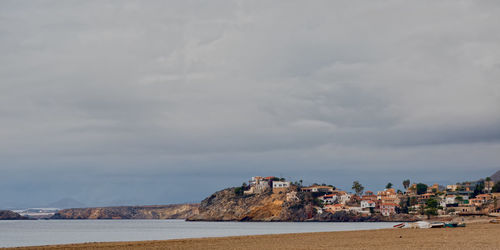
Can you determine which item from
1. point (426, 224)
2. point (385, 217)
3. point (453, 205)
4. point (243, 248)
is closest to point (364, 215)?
point (385, 217)

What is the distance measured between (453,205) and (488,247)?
17438 cm

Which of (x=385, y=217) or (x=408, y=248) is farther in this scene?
(x=385, y=217)

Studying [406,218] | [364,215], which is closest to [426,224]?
[406,218]

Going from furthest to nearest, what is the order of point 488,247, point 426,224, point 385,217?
point 385,217
point 426,224
point 488,247

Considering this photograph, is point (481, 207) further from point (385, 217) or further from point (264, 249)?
point (264, 249)

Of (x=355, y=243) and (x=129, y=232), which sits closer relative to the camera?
(x=355, y=243)

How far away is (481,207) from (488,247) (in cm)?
15807

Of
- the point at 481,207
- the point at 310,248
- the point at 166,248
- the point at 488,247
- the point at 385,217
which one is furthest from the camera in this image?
the point at 385,217

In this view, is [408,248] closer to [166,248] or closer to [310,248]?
[310,248]

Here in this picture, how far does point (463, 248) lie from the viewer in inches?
1314

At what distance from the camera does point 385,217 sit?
618ft

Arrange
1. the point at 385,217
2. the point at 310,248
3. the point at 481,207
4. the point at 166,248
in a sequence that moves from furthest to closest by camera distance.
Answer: the point at 385,217, the point at 481,207, the point at 166,248, the point at 310,248

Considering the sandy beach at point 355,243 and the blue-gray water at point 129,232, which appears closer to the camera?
the sandy beach at point 355,243

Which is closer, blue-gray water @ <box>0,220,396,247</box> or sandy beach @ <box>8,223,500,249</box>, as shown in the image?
sandy beach @ <box>8,223,500,249</box>
